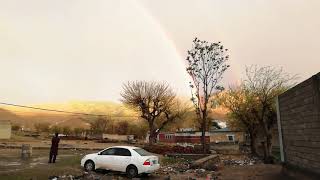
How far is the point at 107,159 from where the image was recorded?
21750 millimetres

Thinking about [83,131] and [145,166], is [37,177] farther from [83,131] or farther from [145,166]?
[83,131]

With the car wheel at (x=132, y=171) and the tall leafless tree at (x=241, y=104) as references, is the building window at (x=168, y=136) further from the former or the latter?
the car wheel at (x=132, y=171)

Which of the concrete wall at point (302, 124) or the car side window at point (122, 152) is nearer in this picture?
the concrete wall at point (302, 124)

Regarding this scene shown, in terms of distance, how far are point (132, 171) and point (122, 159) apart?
877 mm

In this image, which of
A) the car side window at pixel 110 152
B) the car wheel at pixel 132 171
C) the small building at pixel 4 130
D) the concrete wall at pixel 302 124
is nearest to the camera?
the concrete wall at pixel 302 124

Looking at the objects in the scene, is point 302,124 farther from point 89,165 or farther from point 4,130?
point 4,130

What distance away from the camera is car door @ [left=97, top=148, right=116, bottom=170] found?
2158cm

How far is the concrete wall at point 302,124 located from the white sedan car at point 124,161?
7.41 metres

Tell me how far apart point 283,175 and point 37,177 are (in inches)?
508

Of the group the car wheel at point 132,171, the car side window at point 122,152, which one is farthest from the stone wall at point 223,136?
the car wheel at point 132,171

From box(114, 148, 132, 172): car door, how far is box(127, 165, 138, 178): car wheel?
240mm

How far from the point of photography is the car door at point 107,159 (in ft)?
70.8

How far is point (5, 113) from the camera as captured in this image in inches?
7461

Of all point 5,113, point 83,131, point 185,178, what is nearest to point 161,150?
point 185,178
